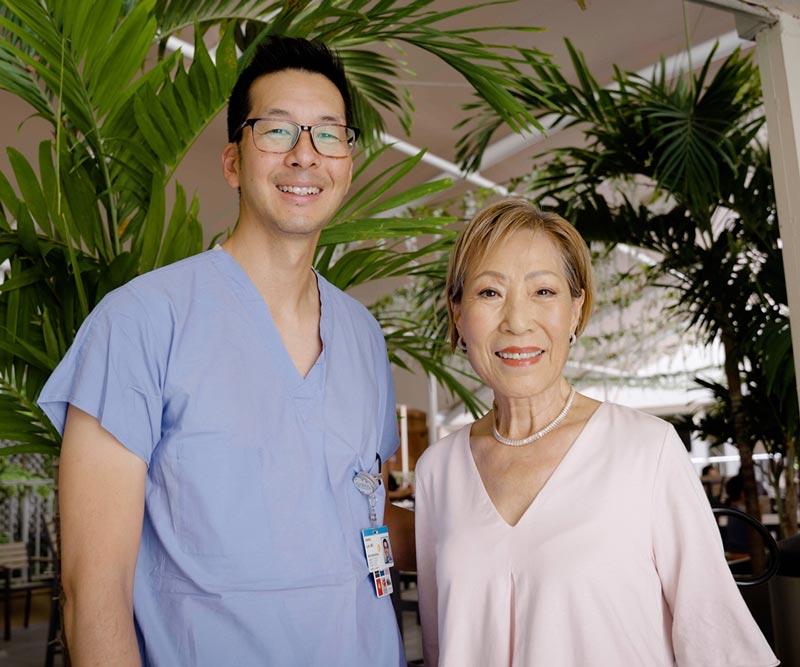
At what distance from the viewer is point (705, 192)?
387 cm

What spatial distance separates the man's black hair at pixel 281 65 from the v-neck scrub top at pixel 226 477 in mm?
281

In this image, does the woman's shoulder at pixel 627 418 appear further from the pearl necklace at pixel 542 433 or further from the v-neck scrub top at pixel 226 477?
the v-neck scrub top at pixel 226 477

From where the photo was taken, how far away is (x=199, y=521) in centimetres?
128

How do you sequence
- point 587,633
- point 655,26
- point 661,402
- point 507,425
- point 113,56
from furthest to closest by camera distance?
point 661,402 → point 655,26 → point 113,56 → point 507,425 → point 587,633

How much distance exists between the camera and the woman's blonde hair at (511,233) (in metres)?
1.44

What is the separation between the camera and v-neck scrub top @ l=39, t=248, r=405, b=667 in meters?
1.26

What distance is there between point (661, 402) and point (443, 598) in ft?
69.2

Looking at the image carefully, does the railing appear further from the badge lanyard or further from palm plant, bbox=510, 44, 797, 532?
the badge lanyard

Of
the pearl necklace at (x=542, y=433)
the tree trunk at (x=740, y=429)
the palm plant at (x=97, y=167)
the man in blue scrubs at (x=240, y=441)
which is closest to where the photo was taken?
the man in blue scrubs at (x=240, y=441)

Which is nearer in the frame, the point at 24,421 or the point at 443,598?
the point at 443,598

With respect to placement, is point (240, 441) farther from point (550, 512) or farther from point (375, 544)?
point (550, 512)

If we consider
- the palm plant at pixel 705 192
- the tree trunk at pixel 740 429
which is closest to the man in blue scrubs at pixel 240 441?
the palm plant at pixel 705 192

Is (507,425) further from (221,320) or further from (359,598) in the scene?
(221,320)

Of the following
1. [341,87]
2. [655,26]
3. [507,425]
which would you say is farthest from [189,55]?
[507,425]
